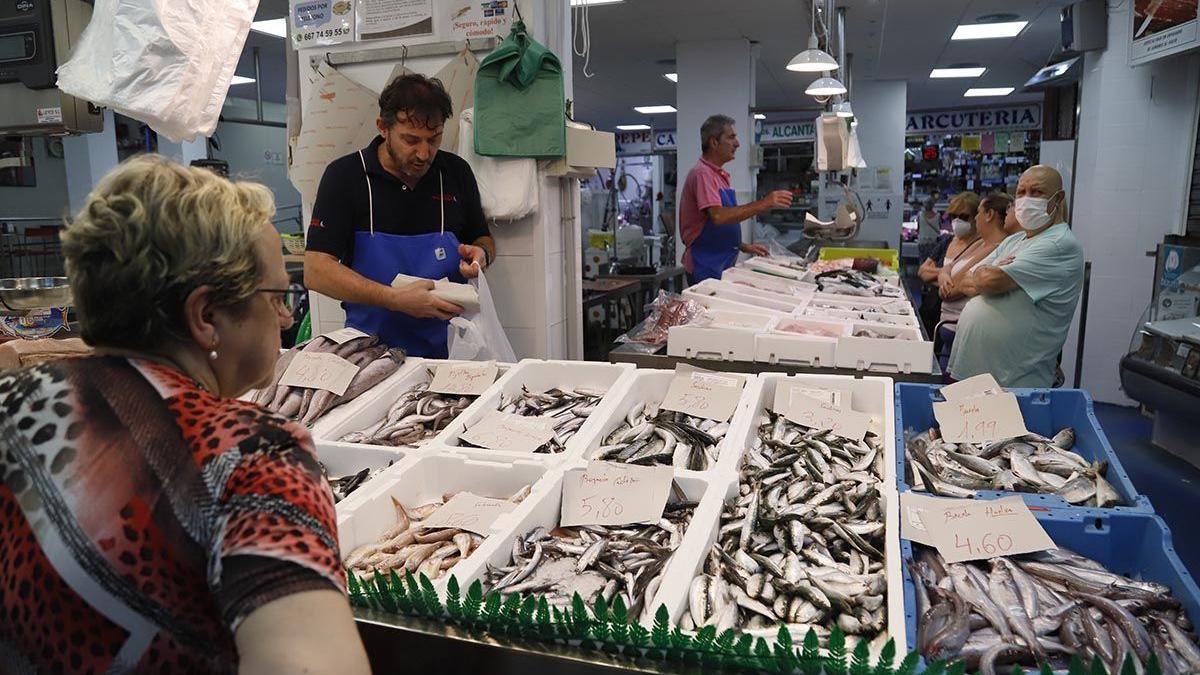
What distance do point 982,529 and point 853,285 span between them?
403 centimetres

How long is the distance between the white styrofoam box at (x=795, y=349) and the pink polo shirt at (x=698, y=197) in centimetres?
278

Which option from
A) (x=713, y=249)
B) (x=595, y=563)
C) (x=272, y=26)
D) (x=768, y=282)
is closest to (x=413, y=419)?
(x=595, y=563)

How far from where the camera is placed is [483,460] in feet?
7.46

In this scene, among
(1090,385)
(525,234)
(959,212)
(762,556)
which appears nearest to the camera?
(762,556)

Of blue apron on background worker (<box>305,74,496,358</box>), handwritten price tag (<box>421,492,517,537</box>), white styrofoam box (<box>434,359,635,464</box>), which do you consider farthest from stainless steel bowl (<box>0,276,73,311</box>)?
handwritten price tag (<box>421,492,517,537</box>)

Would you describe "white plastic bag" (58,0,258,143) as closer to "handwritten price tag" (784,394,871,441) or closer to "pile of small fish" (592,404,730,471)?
"pile of small fish" (592,404,730,471)

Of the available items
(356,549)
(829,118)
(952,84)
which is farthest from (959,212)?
(952,84)

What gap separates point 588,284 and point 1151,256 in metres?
4.87

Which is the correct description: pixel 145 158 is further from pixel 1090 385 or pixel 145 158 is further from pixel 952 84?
pixel 952 84

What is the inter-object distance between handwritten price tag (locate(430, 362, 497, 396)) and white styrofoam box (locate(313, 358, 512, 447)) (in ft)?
0.18

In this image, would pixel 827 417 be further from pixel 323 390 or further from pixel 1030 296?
pixel 1030 296

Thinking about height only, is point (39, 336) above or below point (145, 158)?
below

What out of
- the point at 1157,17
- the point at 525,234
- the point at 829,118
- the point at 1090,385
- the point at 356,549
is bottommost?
the point at 1090,385

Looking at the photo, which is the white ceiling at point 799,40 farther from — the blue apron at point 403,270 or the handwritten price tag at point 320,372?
the handwritten price tag at point 320,372
